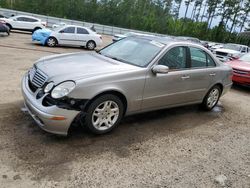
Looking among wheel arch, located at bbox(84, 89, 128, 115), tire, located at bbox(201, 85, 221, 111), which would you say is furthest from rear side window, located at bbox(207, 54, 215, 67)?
wheel arch, located at bbox(84, 89, 128, 115)

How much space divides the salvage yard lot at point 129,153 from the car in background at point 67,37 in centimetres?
1095

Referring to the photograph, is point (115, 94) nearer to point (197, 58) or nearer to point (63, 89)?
point (63, 89)

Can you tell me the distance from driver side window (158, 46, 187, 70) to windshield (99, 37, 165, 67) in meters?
0.18

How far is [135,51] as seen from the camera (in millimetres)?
5023

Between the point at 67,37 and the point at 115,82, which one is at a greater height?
the point at 115,82

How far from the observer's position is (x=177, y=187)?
132 inches

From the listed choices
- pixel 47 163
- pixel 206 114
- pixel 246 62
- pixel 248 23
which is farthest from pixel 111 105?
pixel 248 23

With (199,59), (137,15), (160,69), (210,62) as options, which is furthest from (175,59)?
(137,15)

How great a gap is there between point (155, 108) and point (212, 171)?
158 cm

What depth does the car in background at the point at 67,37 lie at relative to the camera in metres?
15.9

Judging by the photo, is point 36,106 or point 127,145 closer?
point 36,106

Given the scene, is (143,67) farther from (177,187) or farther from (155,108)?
(177,187)

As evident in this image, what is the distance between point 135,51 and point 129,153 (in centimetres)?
195

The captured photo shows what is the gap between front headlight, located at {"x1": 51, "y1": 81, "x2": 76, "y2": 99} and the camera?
379 cm
